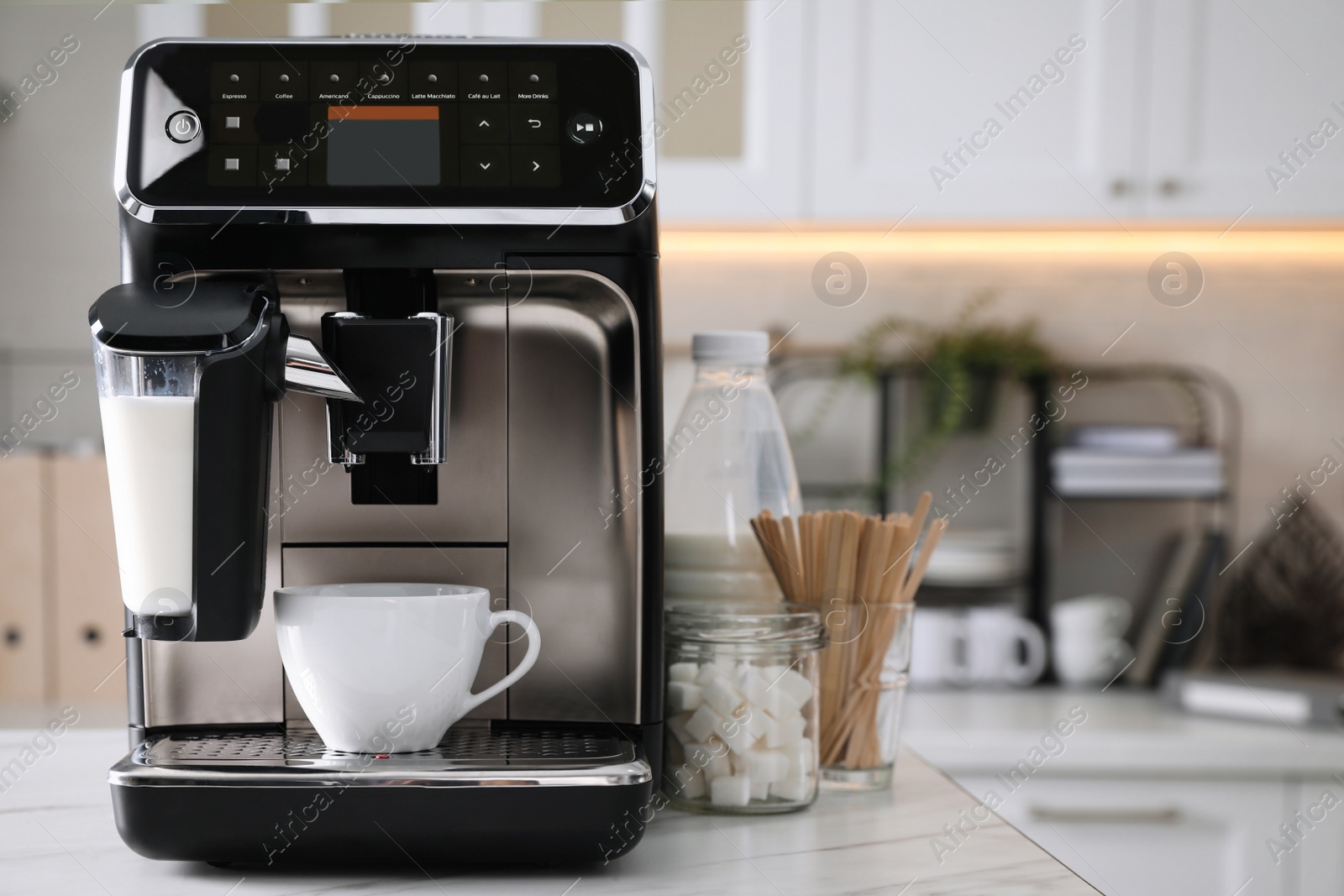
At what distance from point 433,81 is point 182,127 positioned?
0.13 metres

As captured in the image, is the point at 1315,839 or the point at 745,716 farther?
the point at 1315,839

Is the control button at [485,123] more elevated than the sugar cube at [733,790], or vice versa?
the control button at [485,123]

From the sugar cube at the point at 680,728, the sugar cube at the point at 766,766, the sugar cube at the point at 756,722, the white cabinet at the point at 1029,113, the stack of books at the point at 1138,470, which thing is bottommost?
the stack of books at the point at 1138,470

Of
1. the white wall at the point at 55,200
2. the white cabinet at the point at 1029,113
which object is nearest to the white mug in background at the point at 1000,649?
the white cabinet at the point at 1029,113

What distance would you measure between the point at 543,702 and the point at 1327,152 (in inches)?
59.3

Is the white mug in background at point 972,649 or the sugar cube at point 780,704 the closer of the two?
the sugar cube at point 780,704

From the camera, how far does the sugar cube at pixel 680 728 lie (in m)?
0.59

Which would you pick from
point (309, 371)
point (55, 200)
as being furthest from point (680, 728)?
point (55, 200)

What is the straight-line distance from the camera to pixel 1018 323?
1828 mm

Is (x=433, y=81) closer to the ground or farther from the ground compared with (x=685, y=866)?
farther from the ground

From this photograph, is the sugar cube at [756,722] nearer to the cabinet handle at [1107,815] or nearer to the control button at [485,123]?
the control button at [485,123]

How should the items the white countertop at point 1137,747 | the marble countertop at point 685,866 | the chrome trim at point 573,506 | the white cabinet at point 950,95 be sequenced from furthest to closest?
1. the white cabinet at point 950,95
2. the white countertop at point 1137,747
3. the chrome trim at point 573,506
4. the marble countertop at point 685,866

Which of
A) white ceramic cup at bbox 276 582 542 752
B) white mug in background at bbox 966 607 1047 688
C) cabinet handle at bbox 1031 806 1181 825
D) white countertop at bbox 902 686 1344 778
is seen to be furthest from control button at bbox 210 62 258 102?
white mug in background at bbox 966 607 1047 688

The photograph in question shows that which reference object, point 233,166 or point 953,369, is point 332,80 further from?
point 953,369
